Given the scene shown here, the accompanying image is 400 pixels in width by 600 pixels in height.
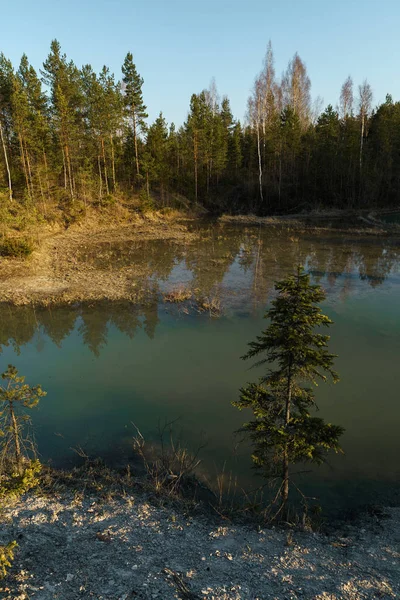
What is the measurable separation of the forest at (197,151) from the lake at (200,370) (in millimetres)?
24587

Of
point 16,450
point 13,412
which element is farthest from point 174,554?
point 13,412

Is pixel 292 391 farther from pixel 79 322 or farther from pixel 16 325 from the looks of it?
pixel 16 325

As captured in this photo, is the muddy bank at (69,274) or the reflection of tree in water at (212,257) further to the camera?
the reflection of tree in water at (212,257)

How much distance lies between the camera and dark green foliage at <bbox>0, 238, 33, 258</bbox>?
1001 inches

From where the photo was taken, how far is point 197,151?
177 ft

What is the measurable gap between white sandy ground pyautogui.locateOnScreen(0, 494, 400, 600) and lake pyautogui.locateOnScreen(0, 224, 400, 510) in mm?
1703

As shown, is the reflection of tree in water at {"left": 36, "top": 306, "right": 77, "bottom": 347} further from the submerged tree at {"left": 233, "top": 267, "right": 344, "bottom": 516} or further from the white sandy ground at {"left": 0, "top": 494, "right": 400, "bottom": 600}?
the submerged tree at {"left": 233, "top": 267, "right": 344, "bottom": 516}

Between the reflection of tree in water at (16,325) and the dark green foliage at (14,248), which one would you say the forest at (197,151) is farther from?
the reflection of tree in water at (16,325)

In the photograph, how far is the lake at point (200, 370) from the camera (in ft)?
29.9

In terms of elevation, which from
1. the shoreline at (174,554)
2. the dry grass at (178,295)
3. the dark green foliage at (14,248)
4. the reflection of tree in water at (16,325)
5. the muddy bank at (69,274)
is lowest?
the shoreline at (174,554)

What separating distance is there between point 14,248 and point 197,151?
36.3 metres

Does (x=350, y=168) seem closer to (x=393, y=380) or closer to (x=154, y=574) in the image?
(x=393, y=380)

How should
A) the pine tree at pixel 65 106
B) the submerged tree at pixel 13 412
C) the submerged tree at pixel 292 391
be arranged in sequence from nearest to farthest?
the submerged tree at pixel 292 391, the submerged tree at pixel 13 412, the pine tree at pixel 65 106

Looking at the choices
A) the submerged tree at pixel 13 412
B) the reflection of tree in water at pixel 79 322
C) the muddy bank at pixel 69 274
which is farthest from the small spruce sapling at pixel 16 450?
the muddy bank at pixel 69 274
